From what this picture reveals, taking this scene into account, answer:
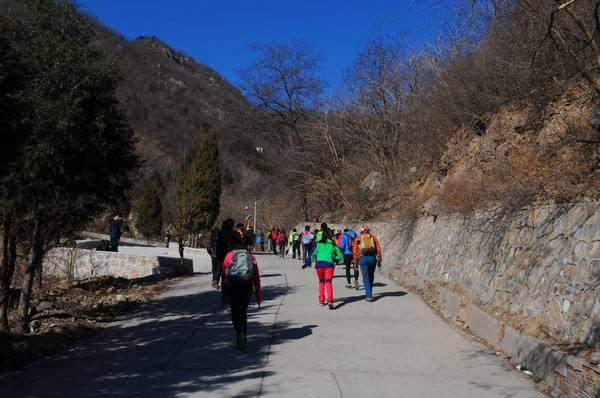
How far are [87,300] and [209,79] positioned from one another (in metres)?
126

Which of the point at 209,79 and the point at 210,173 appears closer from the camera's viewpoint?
the point at 210,173

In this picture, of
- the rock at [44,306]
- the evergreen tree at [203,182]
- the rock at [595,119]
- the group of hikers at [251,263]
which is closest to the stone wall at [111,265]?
the group of hikers at [251,263]

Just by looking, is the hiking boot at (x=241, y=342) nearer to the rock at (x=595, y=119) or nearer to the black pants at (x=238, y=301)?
the black pants at (x=238, y=301)

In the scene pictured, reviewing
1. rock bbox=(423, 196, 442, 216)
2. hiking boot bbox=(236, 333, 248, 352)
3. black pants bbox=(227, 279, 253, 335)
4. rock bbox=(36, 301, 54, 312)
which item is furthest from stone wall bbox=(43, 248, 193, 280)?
hiking boot bbox=(236, 333, 248, 352)

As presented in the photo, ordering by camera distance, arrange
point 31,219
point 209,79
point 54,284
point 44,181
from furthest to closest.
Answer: point 209,79 < point 54,284 < point 31,219 < point 44,181

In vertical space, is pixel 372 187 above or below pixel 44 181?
above

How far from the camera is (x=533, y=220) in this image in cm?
954

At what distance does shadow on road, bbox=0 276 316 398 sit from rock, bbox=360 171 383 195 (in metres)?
18.9

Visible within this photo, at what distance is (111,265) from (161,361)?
15.7 meters

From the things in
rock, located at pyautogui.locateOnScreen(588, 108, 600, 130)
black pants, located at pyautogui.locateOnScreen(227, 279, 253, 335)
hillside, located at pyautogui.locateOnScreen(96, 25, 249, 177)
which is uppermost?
hillside, located at pyautogui.locateOnScreen(96, 25, 249, 177)

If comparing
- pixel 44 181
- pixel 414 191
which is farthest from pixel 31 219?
pixel 414 191

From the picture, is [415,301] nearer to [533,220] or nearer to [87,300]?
[533,220]

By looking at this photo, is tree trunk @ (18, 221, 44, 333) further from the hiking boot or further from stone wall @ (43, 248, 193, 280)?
stone wall @ (43, 248, 193, 280)

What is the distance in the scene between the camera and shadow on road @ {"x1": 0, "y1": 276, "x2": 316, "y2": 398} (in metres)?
6.63
